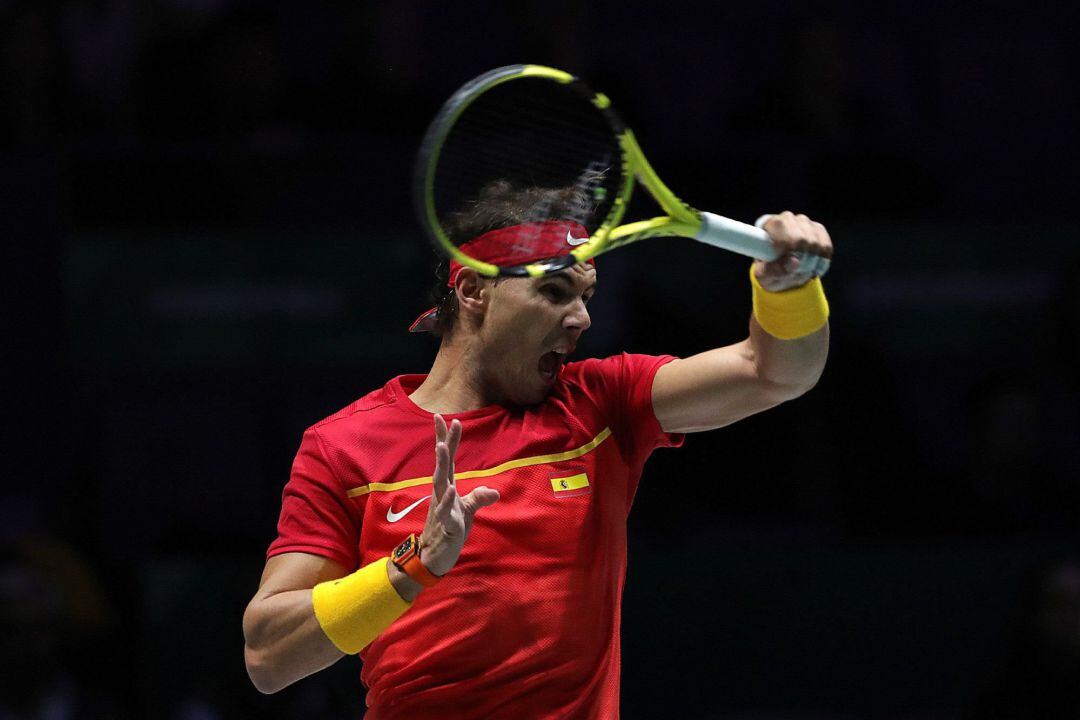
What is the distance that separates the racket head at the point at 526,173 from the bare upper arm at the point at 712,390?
1.18ft

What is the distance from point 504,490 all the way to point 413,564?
0.32 metres

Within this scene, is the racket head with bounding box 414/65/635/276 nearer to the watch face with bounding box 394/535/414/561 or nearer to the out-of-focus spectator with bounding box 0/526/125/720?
the watch face with bounding box 394/535/414/561

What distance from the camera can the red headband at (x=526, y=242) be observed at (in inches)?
131

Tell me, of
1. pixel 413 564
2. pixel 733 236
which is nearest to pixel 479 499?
pixel 413 564

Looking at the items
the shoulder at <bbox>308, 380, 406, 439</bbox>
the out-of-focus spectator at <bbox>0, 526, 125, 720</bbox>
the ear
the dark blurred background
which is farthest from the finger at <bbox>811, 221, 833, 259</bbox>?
the out-of-focus spectator at <bbox>0, 526, 125, 720</bbox>

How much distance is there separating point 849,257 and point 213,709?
2.85 m

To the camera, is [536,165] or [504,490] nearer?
[504,490]

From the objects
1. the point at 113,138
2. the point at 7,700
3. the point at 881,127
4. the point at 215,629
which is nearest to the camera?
the point at 7,700

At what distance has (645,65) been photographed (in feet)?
24.3

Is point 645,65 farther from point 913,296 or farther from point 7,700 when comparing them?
point 7,700

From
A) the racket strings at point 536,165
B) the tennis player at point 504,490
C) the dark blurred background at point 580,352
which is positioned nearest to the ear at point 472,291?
the tennis player at point 504,490

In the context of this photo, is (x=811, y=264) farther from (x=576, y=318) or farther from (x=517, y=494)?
(x=517, y=494)

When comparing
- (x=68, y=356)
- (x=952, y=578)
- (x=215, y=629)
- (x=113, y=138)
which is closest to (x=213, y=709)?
(x=215, y=629)

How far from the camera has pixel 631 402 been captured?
351 centimetres
